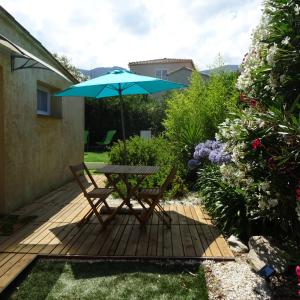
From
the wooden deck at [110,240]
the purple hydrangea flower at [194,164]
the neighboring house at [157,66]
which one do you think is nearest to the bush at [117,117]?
the purple hydrangea flower at [194,164]

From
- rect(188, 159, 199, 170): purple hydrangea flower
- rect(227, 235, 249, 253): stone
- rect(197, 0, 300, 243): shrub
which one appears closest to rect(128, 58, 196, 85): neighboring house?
rect(188, 159, 199, 170): purple hydrangea flower

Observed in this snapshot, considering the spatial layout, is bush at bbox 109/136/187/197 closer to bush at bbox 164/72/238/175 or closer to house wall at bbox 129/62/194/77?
bush at bbox 164/72/238/175

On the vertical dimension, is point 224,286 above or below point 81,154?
below

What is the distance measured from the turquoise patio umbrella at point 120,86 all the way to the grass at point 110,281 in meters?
2.63

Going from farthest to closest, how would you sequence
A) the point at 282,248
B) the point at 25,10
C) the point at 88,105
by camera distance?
1. the point at 88,105
2. the point at 25,10
3. the point at 282,248

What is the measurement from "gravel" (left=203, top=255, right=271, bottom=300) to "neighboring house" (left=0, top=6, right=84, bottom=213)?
378cm

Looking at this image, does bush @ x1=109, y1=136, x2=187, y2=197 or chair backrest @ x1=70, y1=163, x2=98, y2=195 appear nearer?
chair backrest @ x1=70, y1=163, x2=98, y2=195

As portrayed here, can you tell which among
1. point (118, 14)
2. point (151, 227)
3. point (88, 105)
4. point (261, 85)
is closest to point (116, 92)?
point (118, 14)

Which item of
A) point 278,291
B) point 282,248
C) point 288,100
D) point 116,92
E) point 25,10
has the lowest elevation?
point 278,291

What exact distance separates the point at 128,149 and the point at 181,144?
152 centimetres

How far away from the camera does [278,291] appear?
3557 mm

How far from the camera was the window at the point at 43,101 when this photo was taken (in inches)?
333

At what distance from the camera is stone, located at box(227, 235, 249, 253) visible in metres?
4.48

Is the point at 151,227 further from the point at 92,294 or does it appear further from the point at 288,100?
the point at 288,100
